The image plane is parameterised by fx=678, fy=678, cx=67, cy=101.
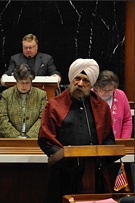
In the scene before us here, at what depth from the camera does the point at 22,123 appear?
6211 mm

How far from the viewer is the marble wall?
10.3 metres

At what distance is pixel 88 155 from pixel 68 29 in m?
5.91

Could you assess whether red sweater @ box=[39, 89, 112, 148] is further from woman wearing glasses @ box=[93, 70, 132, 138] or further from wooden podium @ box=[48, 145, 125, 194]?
woman wearing glasses @ box=[93, 70, 132, 138]

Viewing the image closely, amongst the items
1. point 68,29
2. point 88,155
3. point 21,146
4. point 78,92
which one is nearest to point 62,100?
point 78,92

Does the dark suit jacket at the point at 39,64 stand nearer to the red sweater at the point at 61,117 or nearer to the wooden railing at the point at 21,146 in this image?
the wooden railing at the point at 21,146

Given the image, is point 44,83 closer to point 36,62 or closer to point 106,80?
point 36,62

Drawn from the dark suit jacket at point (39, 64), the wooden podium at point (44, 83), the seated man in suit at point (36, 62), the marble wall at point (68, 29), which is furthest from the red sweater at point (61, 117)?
the marble wall at point (68, 29)

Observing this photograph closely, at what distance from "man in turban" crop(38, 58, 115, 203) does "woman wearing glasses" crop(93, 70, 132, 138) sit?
102 centimetres

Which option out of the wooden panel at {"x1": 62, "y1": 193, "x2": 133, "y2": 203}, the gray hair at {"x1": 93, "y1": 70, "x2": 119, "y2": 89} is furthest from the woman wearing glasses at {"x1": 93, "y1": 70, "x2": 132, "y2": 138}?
the wooden panel at {"x1": 62, "y1": 193, "x2": 133, "y2": 203}

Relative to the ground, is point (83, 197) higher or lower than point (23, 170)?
higher

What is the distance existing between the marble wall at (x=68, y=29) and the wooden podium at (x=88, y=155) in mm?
5525

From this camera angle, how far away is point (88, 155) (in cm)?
467

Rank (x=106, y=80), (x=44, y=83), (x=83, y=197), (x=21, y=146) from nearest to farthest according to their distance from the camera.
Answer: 1. (x=83, y=197)
2. (x=21, y=146)
3. (x=106, y=80)
4. (x=44, y=83)

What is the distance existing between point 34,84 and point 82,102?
7.04 ft
